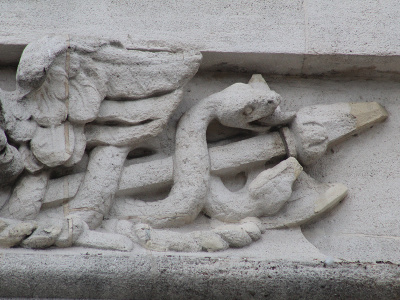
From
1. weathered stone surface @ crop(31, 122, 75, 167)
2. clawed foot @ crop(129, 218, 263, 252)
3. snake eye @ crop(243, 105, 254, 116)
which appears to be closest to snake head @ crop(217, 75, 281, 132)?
snake eye @ crop(243, 105, 254, 116)

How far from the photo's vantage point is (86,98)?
2777 mm

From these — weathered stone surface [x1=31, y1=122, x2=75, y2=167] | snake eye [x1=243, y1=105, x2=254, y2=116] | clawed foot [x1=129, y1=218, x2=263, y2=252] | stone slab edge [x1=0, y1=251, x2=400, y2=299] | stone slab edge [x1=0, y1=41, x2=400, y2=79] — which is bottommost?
stone slab edge [x1=0, y1=251, x2=400, y2=299]

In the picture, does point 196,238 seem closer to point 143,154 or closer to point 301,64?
point 143,154

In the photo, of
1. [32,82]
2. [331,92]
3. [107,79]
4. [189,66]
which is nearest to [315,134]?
[331,92]

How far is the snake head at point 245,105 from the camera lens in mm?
2852

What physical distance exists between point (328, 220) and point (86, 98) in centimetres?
100

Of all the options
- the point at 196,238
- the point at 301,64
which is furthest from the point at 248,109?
the point at 196,238

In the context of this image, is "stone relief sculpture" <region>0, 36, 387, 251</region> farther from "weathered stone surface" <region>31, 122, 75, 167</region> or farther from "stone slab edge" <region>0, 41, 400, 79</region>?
"stone slab edge" <region>0, 41, 400, 79</region>

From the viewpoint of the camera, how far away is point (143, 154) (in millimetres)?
2930

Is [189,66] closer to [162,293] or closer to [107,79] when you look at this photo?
[107,79]

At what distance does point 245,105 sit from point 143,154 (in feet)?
1.40

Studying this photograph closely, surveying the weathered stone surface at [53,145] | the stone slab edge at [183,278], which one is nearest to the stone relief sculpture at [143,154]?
the weathered stone surface at [53,145]

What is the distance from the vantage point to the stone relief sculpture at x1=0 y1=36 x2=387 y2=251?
2.68 meters

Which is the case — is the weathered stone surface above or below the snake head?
below
